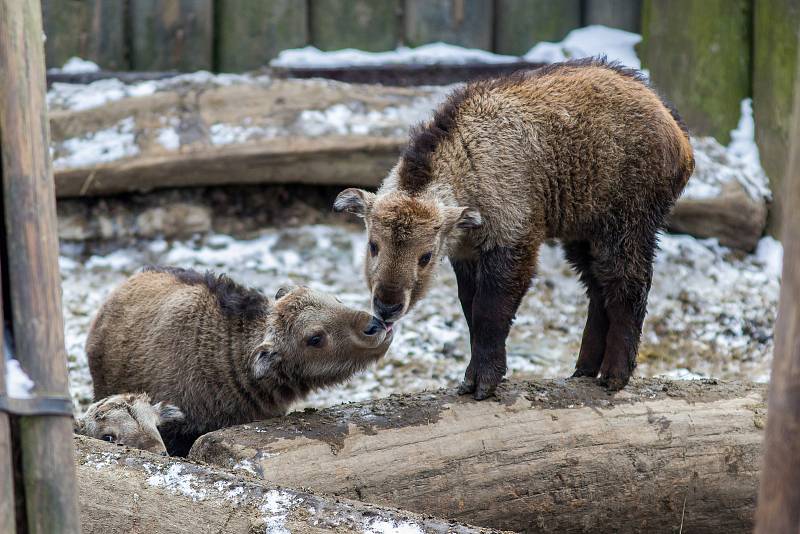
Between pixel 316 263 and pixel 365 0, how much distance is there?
2.64 metres

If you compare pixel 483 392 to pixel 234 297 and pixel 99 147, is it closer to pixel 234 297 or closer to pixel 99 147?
pixel 234 297

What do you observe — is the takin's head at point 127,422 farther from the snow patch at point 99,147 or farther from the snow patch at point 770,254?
the snow patch at point 770,254

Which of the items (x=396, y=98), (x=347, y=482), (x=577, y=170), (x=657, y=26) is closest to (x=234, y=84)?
(x=396, y=98)

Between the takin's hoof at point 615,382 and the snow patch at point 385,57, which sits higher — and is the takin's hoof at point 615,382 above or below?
below

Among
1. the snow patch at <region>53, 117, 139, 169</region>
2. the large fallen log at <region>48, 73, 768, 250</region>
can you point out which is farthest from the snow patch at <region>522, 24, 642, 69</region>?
the snow patch at <region>53, 117, 139, 169</region>

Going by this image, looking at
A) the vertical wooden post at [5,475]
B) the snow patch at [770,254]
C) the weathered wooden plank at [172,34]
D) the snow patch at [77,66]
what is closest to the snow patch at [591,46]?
the snow patch at [770,254]

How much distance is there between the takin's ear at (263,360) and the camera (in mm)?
5758

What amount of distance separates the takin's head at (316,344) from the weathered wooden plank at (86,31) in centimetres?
501

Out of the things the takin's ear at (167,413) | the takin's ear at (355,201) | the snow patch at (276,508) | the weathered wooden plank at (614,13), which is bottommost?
the takin's ear at (167,413)

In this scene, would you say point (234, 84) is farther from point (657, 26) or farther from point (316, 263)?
point (657, 26)

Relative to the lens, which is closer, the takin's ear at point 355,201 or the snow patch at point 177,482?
the snow patch at point 177,482

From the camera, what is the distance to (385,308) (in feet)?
17.3

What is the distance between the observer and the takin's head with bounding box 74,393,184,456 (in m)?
5.33

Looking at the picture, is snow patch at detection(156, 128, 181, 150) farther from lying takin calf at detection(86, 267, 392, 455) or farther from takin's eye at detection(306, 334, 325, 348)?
takin's eye at detection(306, 334, 325, 348)
